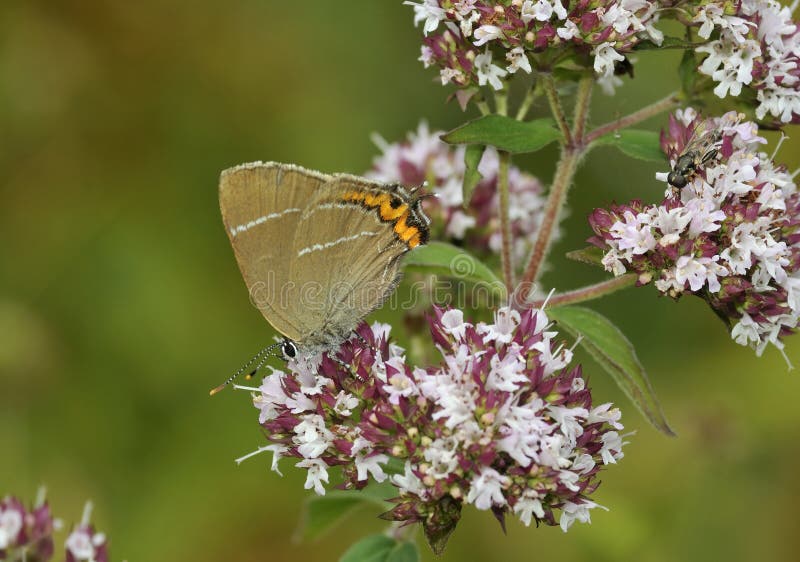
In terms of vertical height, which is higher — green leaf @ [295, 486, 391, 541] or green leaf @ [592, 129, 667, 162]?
green leaf @ [592, 129, 667, 162]

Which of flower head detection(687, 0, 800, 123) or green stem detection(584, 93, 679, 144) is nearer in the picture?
flower head detection(687, 0, 800, 123)

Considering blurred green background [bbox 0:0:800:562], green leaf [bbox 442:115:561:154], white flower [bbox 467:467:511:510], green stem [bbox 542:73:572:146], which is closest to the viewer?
white flower [bbox 467:467:511:510]

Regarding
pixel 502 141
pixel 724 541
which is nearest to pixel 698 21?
pixel 502 141

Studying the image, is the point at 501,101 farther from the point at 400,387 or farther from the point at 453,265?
the point at 400,387

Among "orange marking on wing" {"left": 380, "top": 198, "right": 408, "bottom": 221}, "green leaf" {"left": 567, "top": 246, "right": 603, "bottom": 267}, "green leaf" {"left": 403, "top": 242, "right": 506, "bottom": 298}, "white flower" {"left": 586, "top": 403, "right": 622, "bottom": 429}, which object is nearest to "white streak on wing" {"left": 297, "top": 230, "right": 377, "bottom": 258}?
"orange marking on wing" {"left": 380, "top": 198, "right": 408, "bottom": 221}

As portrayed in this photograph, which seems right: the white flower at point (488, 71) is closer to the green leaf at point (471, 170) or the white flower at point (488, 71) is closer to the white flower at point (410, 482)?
the green leaf at point (471, 170)

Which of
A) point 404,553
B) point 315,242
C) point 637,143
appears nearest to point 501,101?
point 637,143

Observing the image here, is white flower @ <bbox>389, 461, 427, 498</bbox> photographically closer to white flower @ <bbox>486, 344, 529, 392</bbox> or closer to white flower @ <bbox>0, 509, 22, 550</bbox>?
white flower @ <bbox>486, 344, 529, 392</bbox>
